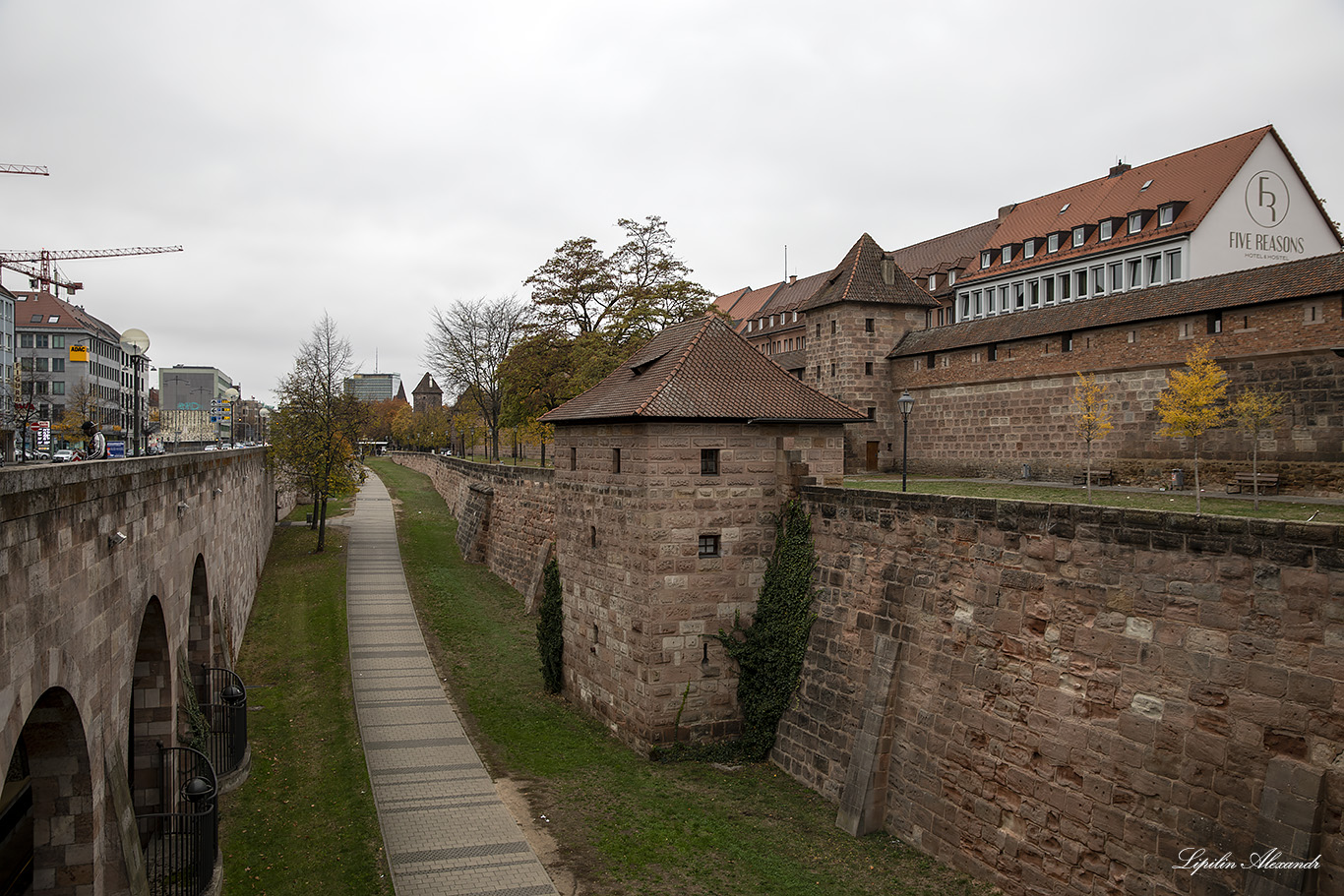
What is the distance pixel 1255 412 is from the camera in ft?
59.9

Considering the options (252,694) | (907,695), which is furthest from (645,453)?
(252,694)

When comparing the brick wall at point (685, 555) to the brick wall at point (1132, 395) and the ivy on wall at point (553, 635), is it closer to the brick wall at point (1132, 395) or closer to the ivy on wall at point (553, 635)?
the ivy on wall at point (553, 635)

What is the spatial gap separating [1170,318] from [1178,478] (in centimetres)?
468

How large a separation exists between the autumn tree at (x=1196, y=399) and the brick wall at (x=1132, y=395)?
3.39ft

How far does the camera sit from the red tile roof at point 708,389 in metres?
15.9

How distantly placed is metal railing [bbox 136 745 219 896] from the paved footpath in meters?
Answer: 2.55

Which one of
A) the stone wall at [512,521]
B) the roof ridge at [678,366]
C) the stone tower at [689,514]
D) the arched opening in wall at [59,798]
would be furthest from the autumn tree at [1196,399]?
the arched opening in wall at [59,798]

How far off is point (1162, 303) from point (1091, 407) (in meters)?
3.54

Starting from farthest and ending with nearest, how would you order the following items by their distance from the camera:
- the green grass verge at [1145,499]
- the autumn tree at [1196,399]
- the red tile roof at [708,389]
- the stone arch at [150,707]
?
the autumn tree at [1196,399]
the red tile roof at [708,389]
the green grass verge at [1145,499]
the stone arch at [150,707]

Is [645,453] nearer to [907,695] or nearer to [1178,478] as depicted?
[907,695]

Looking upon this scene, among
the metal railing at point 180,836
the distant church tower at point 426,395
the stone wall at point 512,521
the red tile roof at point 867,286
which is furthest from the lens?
the distant church tower at point 426,395

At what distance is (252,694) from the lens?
697 inches

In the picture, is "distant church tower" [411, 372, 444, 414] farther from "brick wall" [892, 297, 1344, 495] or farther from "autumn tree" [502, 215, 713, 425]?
"brick wall" [892, 297, 1344, 495]

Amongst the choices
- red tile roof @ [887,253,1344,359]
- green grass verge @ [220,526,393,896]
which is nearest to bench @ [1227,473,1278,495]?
red tile roof @ [887,253,1344,359]
